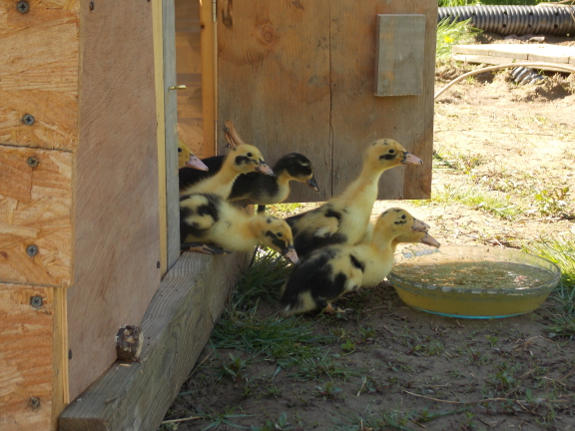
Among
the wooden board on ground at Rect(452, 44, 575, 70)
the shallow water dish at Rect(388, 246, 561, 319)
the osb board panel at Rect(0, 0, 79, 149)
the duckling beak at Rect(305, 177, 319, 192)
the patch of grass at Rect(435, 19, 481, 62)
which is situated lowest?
the shallow water dish at Rect(388, 246, 561, 319)

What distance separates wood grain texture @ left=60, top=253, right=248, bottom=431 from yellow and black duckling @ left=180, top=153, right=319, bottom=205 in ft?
2.36

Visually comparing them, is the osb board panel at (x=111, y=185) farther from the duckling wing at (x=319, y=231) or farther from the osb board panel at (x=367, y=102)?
the osb board panel at (x=367, y=102)

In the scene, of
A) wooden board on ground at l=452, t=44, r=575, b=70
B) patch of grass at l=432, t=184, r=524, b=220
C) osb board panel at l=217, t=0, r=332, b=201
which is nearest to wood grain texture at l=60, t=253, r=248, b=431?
osb board panel at l=217, t=0, r=332, b=201

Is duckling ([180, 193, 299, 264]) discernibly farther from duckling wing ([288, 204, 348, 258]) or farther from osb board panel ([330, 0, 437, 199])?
osb board panel ([330, 0, 437, 199])

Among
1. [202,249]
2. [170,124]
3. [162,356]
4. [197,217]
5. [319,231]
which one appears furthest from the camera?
[319,231]

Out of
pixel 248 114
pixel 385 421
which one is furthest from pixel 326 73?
pixel 385 421

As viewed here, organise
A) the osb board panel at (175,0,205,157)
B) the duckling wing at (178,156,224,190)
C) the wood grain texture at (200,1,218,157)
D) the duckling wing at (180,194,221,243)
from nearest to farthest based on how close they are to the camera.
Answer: the duckling wing at (180,194,221,243) → the wood grain texture at (200,1,218,157) → the duckling wing at (178,156,224,190) → the osb board panel at (175,0,205,157)

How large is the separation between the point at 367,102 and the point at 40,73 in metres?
3.22

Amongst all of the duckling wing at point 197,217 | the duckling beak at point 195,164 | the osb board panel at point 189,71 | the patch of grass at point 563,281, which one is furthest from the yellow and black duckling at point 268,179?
the patch of grass at point 563,281

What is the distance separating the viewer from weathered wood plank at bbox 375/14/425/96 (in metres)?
4.80

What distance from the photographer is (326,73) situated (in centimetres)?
486

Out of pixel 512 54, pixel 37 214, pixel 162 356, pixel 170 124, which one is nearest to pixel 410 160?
pixel 170 124

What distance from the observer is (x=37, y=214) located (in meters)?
2.06

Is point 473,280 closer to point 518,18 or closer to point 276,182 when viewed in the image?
point 276,182
